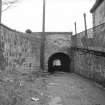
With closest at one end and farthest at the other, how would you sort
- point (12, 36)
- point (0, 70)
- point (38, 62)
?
point (0, 70) < point (12, 36) < point (38, 62)

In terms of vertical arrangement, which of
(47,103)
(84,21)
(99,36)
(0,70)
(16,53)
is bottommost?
(47,103)

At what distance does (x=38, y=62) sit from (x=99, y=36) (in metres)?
10.1

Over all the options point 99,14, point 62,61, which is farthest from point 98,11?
point 62,61

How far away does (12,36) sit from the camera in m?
12.1

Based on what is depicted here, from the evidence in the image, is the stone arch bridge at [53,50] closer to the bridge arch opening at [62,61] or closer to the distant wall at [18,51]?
the distant wall at [18,51]

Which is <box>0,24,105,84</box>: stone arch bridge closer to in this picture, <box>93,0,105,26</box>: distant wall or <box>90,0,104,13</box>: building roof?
<box>93,0,105,26</box>: distant wall

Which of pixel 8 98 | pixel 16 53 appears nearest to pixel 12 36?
pixel 16 53

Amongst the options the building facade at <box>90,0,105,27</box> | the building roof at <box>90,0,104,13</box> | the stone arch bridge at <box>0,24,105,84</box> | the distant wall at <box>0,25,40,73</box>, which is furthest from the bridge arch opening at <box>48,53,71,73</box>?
the building roof at <box>90,0,104,13</box>

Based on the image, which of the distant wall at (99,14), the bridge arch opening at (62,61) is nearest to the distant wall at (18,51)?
the bridge arch opening at (62,61)

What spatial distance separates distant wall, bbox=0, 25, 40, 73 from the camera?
34.2ft

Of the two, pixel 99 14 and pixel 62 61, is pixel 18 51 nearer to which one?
pixel 99 14

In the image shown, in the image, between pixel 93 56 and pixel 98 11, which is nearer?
pixel 93 56

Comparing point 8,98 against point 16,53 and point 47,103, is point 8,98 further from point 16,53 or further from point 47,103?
point 16,53

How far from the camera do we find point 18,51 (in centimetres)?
1359
